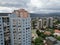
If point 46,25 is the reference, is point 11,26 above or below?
above

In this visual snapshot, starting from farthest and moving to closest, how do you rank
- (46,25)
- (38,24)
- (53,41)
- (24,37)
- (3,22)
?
1. (46,25)
2. (38,24)
3. (53,41)
4. (24,37)
5. (3,22)

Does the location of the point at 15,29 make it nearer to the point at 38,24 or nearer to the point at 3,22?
the point at 3,22

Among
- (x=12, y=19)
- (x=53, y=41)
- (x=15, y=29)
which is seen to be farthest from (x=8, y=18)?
(x=53, y=41)

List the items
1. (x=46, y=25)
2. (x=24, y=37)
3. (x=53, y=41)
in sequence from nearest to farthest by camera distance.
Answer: (x=24, y=37) → (x=53, y=41) → (x=46, y=25)

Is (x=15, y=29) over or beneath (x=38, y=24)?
over

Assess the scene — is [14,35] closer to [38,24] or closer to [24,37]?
[24,37]

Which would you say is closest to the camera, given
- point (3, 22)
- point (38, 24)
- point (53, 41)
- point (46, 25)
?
point (3, 22)

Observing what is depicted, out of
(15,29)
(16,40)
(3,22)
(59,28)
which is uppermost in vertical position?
(3,22)

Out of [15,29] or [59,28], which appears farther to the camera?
[59,28]

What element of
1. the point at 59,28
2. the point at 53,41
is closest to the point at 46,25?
the point at 59,28
